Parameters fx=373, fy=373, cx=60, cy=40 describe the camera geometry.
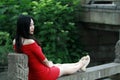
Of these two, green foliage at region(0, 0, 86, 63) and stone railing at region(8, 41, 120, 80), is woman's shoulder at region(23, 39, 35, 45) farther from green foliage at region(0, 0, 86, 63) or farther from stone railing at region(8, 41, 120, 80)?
green foliage at region(0, 0, 86, 63)

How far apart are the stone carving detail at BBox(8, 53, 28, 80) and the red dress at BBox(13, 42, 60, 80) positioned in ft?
0.51

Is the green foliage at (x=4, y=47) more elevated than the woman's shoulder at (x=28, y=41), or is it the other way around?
the woman's shoulder at (x=28, y=41)

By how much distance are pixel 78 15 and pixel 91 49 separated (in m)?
1.41

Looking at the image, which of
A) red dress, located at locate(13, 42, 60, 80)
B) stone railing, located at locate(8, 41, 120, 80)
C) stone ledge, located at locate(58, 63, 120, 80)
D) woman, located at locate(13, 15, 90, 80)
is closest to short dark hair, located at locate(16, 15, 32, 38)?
woman, located at locate(13, 15, 90, 80)

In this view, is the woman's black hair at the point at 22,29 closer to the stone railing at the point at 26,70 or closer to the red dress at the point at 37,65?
the red dress at the point at 37,65

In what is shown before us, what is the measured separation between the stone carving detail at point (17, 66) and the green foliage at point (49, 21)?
5.21 m

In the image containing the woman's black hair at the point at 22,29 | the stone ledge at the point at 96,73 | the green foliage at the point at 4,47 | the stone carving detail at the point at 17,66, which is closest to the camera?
the stone carving detail at the point at 17,66

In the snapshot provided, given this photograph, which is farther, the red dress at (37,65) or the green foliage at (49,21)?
the green foliage at (49,21)

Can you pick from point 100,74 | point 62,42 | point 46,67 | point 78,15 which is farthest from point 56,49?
point 46,67

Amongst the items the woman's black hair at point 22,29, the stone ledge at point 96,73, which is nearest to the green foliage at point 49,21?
the stone ledge at point 96,73

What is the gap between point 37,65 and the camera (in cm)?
471

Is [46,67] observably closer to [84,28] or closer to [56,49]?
[56,49]

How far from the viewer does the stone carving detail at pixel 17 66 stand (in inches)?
173

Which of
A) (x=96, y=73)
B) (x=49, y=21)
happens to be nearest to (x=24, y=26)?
(x=96, y=73)
